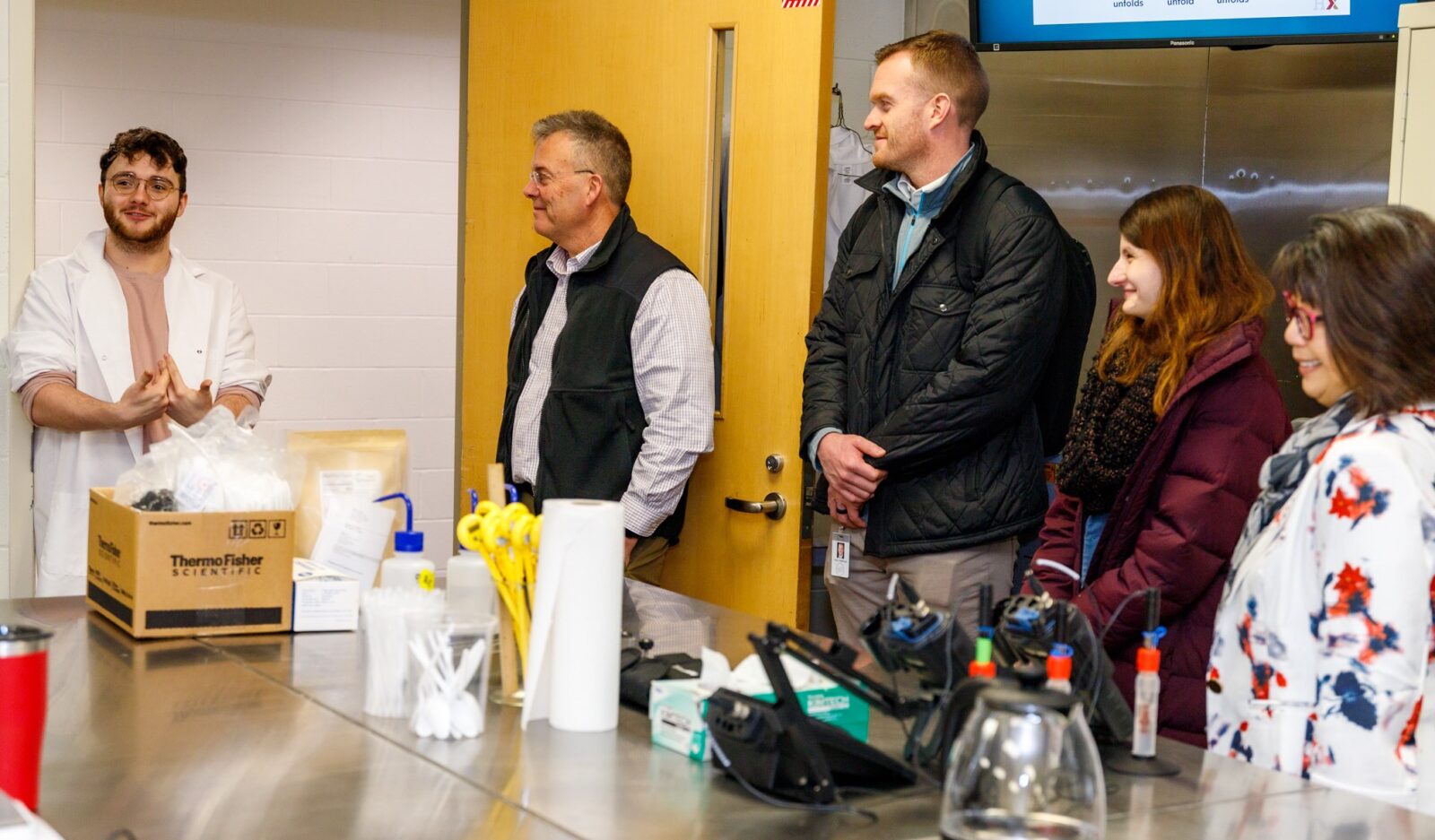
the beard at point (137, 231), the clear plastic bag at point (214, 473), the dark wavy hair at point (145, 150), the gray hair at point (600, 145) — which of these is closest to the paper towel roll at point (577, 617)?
the clear plastic bag at point (214, 473)

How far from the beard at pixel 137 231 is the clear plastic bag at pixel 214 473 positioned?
4.26 ft

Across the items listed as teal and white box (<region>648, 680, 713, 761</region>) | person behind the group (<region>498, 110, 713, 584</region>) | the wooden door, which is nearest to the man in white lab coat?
person behind the group (<region>498, 110, 713, 584</region>)

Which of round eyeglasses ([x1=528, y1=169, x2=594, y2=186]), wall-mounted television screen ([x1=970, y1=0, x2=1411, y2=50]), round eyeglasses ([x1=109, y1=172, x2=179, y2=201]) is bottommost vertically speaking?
round eyeglasses ([x1=109, y1=172, x2=179, y2=201])

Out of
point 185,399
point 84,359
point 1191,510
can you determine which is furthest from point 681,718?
point 84,359

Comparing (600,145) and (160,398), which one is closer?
(160,398)

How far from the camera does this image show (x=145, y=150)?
3480 mm

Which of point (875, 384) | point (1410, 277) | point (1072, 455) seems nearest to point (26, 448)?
point (875, 384)

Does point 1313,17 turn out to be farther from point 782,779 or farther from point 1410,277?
point 782,779

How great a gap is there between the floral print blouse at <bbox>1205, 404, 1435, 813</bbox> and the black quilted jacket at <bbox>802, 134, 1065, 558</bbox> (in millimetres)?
958

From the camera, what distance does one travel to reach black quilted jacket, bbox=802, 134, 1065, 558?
2.88 metres

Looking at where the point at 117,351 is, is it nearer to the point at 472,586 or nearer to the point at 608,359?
the point at 608,359

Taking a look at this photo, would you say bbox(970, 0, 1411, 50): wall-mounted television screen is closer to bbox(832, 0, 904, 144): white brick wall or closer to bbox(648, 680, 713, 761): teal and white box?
bbox(832, 0, 904, 144): white brick wall

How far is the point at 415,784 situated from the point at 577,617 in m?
0.29

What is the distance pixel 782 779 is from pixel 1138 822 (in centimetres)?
34
